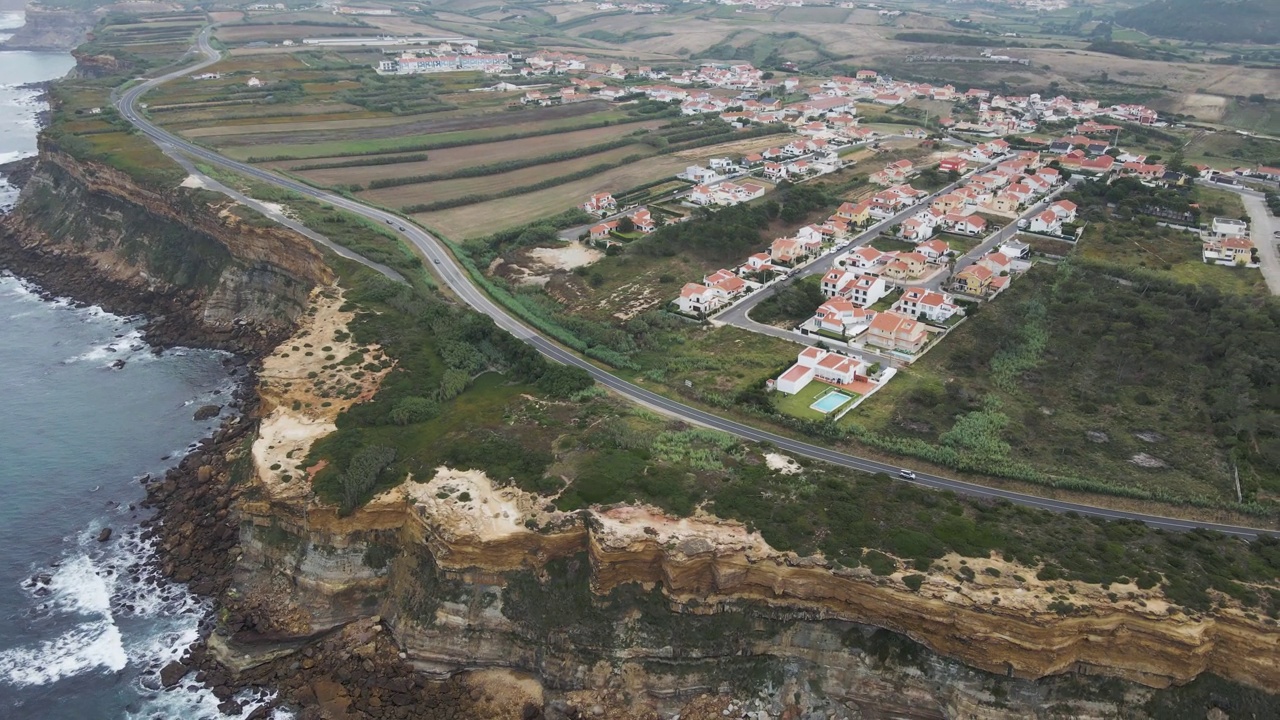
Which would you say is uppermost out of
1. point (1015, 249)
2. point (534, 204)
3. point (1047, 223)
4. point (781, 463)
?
point (1047, 223)

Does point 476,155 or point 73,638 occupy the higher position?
point 476,155

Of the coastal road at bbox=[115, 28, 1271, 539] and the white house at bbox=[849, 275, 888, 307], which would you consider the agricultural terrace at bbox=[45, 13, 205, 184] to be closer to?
the coastal road at bbox=[115, 28, 1271, 539]

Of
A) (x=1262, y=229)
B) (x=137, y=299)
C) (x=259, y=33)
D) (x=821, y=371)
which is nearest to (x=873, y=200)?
(x=1262, y=229)

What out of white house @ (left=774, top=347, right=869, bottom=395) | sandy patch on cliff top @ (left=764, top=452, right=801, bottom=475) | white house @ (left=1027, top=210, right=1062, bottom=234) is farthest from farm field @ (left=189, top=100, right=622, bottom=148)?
sandy patch on cliff top @ (left=764, top=452, right=801, bottom=475)

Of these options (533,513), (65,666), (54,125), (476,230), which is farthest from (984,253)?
(54,125)

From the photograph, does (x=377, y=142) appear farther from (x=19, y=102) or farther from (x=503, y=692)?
(x=503, y=692)

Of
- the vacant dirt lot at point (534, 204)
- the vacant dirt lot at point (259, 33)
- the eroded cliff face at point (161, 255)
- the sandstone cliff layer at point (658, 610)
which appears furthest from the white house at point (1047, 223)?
the vacant dirt lot at point (259, 33)

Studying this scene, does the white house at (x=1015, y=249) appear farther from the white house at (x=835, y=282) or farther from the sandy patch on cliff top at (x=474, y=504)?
the sandy patch on cliff top at (x=474, y=504)
